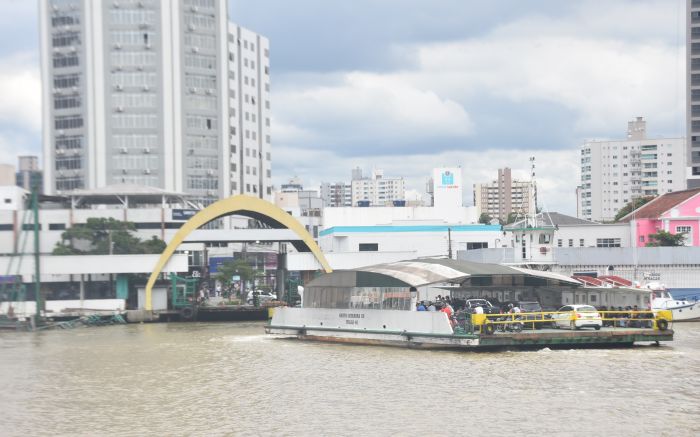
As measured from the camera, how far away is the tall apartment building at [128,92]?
365 ft

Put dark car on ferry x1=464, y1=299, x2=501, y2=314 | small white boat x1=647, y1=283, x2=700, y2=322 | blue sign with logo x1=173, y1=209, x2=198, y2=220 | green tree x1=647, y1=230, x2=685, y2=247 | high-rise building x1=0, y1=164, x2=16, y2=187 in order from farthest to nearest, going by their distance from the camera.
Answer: high-rise building x1=0, y1=164, x2=16, y2=187, blue sign with logo x1=173, y1=209, x2=198, y2=220, green tree x1=647, y1=230, x2=685, y2=247, small white boat x1=647, y1=283, x2=700, y2=322, dark car on ferry x1=464, y1=299, x2=501, y2=314

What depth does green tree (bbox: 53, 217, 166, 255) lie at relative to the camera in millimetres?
91938

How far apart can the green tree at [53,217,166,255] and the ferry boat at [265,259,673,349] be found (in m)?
47.0

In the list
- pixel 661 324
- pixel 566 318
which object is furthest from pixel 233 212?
pixel 661 324

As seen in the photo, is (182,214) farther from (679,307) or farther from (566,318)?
(566,318)

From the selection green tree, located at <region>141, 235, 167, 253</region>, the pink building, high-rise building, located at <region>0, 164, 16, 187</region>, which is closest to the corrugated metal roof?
the pink building

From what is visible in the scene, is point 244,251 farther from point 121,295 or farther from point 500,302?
point 500,302

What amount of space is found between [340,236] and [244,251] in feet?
80.7

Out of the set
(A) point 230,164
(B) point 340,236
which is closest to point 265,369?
(B) point 340,236

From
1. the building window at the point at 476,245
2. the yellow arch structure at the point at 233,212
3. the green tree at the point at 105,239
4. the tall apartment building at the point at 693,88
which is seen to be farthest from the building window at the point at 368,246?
the tall apartment building at the point at 693,88

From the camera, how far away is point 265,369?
35531 mm

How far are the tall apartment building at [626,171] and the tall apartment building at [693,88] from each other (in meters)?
54.7

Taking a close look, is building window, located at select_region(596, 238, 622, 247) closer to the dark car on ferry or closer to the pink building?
the pink building

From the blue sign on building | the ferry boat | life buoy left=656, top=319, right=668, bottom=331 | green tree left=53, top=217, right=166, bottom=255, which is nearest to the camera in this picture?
the ferry boat
